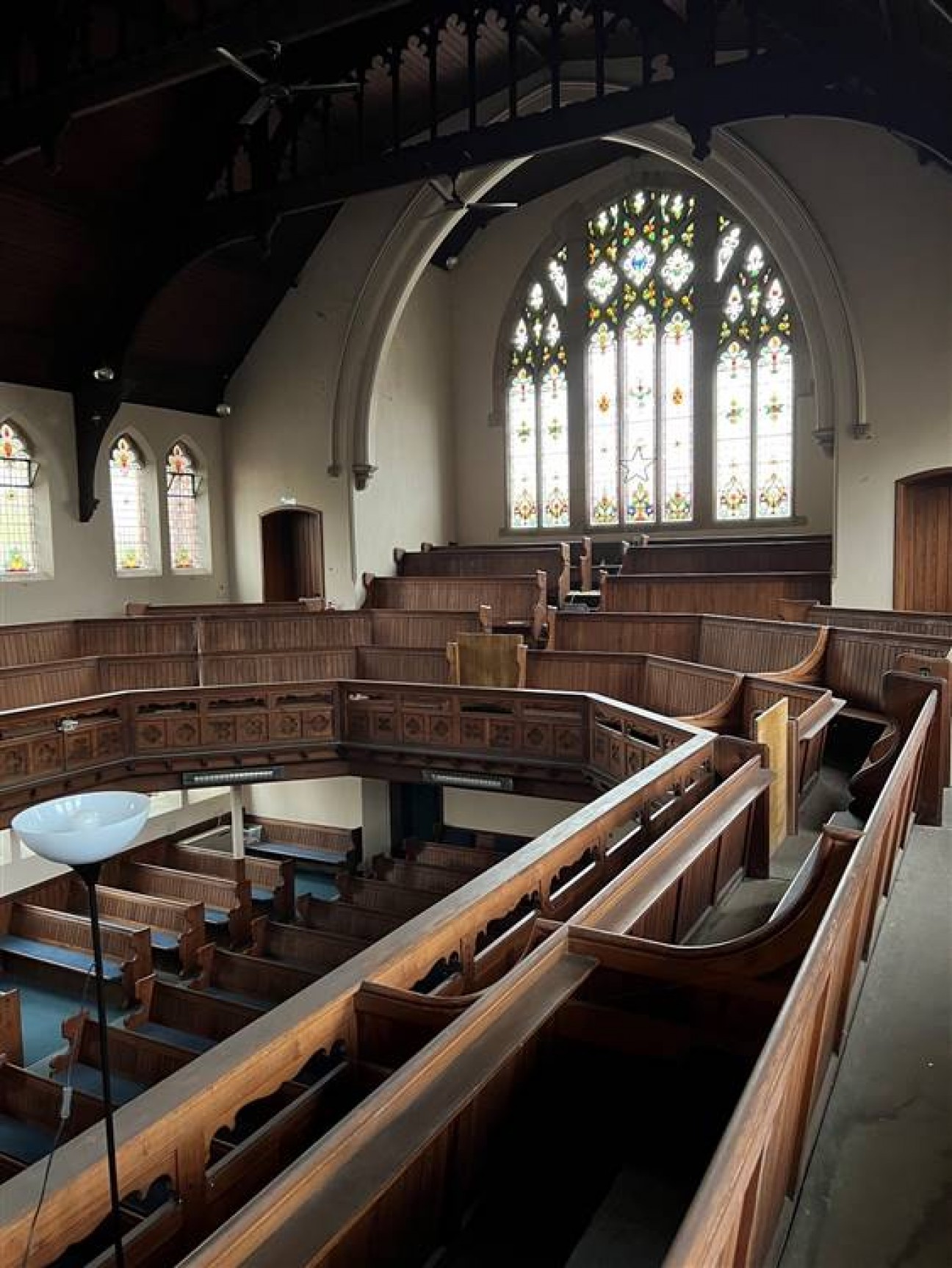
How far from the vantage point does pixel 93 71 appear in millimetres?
6582

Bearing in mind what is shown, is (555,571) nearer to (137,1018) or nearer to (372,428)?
(372,428)

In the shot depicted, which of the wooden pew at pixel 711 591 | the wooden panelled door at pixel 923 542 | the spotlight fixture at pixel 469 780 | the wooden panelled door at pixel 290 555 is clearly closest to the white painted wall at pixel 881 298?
the wooden panelled door at pixel 923 542

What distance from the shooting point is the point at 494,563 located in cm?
1118

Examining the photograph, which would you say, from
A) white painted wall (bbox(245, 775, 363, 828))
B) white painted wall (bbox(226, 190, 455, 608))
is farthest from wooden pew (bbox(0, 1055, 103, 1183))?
white painted wall (bbox(226, 190, 455, 608))

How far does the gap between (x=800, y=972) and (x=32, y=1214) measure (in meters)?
1.18

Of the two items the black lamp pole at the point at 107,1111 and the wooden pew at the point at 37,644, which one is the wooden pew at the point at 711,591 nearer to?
A: the wooden pew at the point at 37,644

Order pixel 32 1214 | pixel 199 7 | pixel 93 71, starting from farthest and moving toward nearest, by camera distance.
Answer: pixel 93 71 < pixel 199 7 < pixel 32 1214

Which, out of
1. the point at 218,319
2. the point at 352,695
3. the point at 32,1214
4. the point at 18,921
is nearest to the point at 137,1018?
the point at 18,921

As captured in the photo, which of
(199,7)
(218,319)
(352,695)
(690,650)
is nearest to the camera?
(199,7)

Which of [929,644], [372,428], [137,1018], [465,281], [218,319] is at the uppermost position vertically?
[465,281]

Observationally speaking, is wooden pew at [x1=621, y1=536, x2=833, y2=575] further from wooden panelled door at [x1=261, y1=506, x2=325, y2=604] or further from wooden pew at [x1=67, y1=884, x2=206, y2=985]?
wooden pew at [x1=67, y1=884, x2=206, y2=985]

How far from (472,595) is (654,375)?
4487mm

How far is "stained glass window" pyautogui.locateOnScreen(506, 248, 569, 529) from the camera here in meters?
12.8

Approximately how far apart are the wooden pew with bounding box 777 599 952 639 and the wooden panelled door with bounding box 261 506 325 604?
6065mm
